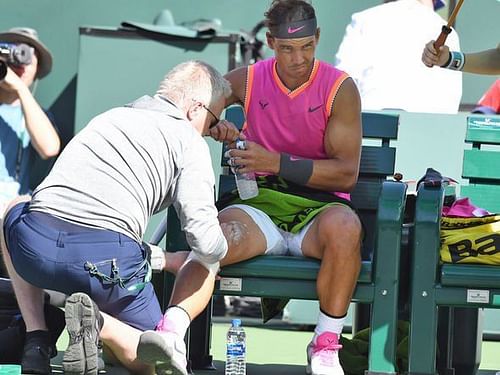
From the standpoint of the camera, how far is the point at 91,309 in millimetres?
4598

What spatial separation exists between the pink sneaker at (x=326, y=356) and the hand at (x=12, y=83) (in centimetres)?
314

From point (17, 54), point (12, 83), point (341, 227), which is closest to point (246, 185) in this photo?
point (341, 227)

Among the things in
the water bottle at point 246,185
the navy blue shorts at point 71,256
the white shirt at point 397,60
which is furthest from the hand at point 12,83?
the navy blue shorts at point 71,256

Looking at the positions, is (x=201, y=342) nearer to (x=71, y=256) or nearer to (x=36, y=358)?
(x=36, y=358)

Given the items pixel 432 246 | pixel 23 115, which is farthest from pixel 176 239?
pixel 23 115

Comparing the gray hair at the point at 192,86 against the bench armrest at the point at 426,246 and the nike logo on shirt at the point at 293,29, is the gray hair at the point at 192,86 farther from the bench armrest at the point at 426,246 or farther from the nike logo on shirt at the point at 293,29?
the bench armrest at the point at 426,246

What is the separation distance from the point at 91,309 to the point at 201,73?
103cm

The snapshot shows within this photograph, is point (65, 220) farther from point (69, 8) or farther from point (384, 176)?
point (69, 8)

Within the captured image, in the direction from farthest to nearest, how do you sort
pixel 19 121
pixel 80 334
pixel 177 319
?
1. pixel 19 121
2. pixel 177 319
3. pixel 80 334

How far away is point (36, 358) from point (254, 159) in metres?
1.16

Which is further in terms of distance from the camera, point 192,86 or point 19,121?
point 19,121

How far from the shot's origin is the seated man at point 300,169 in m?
5.12

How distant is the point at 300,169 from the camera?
543 cm

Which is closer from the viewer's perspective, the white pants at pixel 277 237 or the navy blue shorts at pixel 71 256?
the navy blue shorts at pixel 71 256
